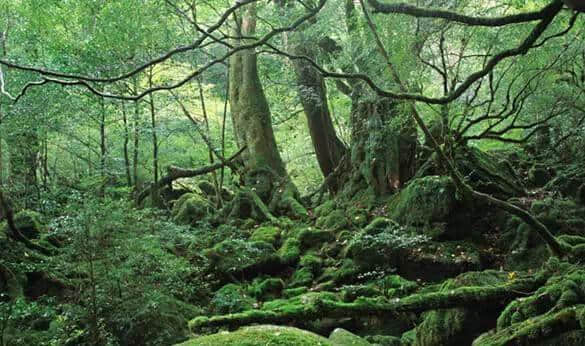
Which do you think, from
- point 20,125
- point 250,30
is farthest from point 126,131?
point 250,30

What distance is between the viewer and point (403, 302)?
580 centimetres

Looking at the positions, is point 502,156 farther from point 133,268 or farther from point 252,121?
point 133,268

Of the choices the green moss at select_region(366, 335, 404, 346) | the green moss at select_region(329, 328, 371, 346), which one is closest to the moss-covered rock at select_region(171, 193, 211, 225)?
the green moss at select_region(366, 335, 404, 346)

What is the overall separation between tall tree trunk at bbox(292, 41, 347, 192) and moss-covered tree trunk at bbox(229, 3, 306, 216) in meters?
1.23

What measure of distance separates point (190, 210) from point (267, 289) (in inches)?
201

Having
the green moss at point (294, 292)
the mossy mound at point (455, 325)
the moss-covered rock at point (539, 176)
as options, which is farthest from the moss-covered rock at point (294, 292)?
the moss-covered rock at point (539, 176)

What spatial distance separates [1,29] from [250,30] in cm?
638

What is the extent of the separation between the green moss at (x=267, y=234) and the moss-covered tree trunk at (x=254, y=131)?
1.68m

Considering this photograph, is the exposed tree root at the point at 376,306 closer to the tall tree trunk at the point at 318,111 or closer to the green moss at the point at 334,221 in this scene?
the green moss at the point at 334,221

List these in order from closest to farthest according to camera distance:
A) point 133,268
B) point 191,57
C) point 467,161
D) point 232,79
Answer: point 133,268
point 467,161
point 191,57
point 232,79

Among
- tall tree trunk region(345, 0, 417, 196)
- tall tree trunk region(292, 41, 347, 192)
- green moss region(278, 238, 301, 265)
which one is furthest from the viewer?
tall tree trunk region(292, 41, 347, 192)

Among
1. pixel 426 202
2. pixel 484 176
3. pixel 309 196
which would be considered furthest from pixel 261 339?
pixel 309 196

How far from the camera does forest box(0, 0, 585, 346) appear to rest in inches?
215

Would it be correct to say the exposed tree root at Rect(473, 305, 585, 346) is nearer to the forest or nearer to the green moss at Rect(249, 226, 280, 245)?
the forest
